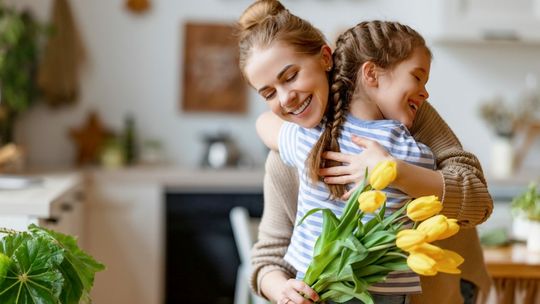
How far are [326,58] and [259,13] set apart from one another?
0.15 m

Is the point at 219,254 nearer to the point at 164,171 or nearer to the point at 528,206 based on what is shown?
the point at 164,171

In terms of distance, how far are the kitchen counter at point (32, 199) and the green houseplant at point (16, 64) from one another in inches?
28.9

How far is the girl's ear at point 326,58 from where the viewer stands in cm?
141

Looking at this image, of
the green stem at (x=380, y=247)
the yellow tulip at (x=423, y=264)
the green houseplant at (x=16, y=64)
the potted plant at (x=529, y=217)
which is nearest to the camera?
the yellow tulip at (x=423, y=264)

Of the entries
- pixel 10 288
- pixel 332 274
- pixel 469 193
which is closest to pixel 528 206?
pixel 469 193

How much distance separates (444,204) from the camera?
133 centimetres

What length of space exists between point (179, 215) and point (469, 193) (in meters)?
3.07

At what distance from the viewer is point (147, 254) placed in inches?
169

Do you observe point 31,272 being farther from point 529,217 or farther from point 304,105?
point 529,217

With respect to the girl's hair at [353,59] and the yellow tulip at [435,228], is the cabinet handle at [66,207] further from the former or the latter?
the yellow tulip at [435,228]

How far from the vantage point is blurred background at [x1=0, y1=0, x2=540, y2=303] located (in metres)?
4.28

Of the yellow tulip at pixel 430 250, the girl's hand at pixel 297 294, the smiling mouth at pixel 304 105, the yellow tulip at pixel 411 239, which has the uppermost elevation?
the smiling mouth at pixel 304 105

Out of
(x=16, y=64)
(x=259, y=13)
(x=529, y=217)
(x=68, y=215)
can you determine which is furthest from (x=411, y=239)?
(x=16, y=64)

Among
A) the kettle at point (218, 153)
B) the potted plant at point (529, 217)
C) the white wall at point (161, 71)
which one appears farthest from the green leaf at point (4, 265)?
the white wall at point (161, 71)
